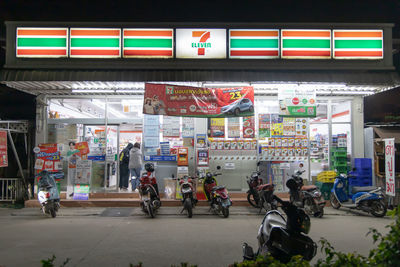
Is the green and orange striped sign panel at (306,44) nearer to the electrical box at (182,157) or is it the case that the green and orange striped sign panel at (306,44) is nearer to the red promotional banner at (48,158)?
the electrical box at (182,157)

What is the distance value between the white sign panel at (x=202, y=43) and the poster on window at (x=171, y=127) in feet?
10.4

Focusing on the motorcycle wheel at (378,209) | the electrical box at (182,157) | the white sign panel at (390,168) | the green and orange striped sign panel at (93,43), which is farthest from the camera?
the electrical box at (182,157)

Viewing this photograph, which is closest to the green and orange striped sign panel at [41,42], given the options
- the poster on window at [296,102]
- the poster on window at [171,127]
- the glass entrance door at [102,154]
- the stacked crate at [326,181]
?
the glass entrance door at [102,154]

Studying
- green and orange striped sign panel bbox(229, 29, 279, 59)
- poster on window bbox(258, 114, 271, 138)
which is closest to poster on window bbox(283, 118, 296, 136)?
poster on window bbox(258, 114, 271, 138)

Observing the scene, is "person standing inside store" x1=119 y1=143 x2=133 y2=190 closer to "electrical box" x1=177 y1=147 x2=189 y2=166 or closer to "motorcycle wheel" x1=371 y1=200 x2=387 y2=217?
"electrical box" x1=177 y1=147 x2=189 y2=166

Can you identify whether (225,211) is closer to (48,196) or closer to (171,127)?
(171,127)

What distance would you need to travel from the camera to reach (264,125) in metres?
11.6

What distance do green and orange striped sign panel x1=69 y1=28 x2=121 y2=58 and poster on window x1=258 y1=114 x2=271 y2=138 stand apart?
5.90 m

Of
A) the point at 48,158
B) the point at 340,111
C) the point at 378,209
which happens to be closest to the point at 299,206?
the point at 378,209

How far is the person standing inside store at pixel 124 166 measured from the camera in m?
11.4
